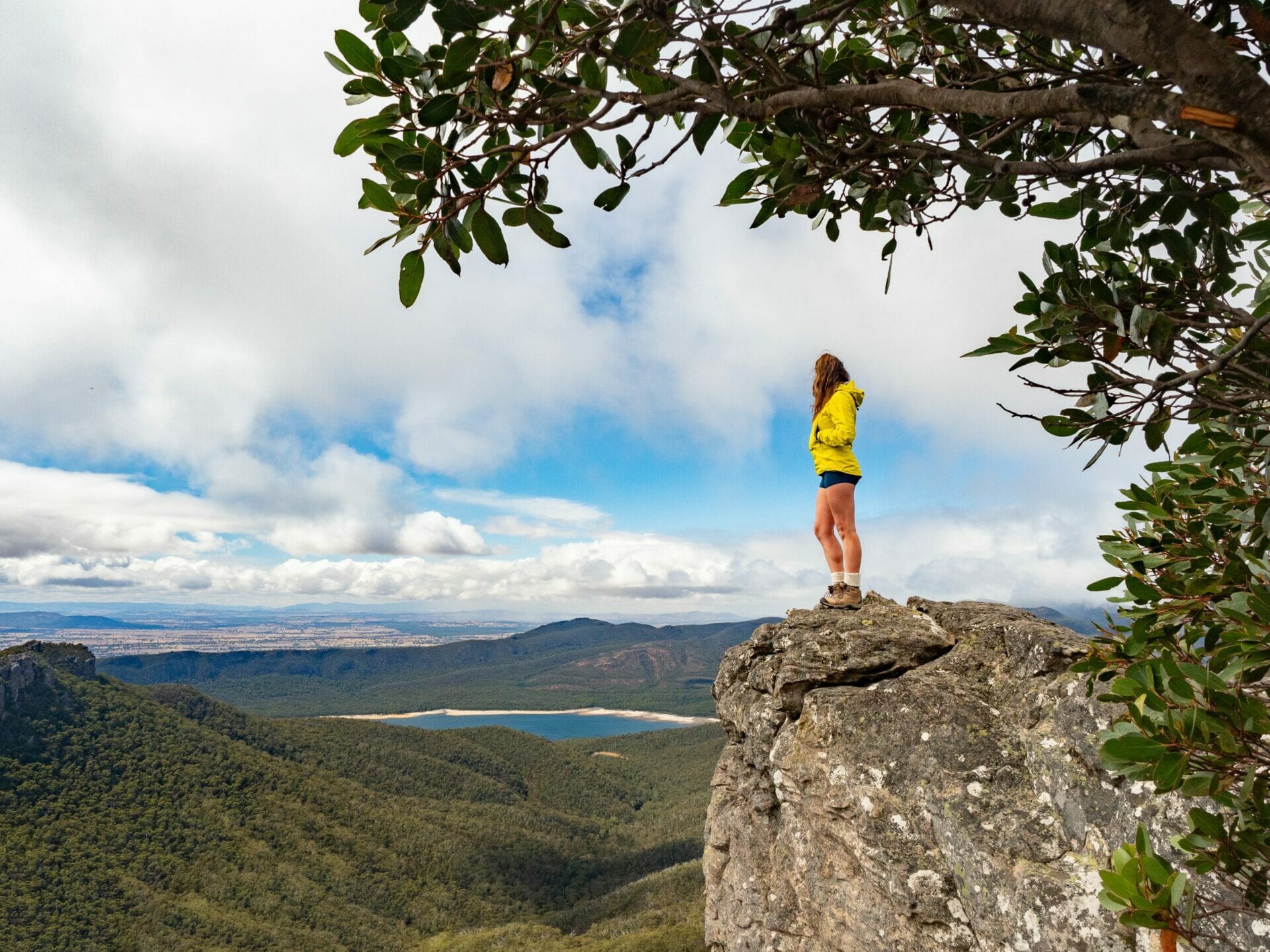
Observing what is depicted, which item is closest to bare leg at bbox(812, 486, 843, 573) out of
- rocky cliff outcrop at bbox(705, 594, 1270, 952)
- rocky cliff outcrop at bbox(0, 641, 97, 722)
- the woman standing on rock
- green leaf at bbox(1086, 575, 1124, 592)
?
the woman standing on rock

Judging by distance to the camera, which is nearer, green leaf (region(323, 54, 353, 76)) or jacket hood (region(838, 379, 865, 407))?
green leaf (region(323, 54, 353, 76))

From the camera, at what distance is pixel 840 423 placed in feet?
25.2

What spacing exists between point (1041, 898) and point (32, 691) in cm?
14320

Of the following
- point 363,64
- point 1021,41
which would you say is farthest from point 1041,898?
point 363,64

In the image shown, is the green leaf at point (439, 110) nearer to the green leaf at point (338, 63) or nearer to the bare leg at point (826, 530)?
the green leaf at point (338, 63)

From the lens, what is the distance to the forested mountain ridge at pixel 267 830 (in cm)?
7762

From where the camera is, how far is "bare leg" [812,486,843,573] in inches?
314

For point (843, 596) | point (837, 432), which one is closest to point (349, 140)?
point (837, 432)

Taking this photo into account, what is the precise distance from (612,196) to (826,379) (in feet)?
21.0

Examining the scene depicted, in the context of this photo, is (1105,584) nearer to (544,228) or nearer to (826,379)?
(544,228)

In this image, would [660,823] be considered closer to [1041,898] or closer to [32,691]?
[32,691]

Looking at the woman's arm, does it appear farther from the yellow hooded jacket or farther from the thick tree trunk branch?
the thick tree trunk branch

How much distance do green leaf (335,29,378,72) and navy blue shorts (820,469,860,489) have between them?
6737 mm

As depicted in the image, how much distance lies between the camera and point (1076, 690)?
5.95 metres
